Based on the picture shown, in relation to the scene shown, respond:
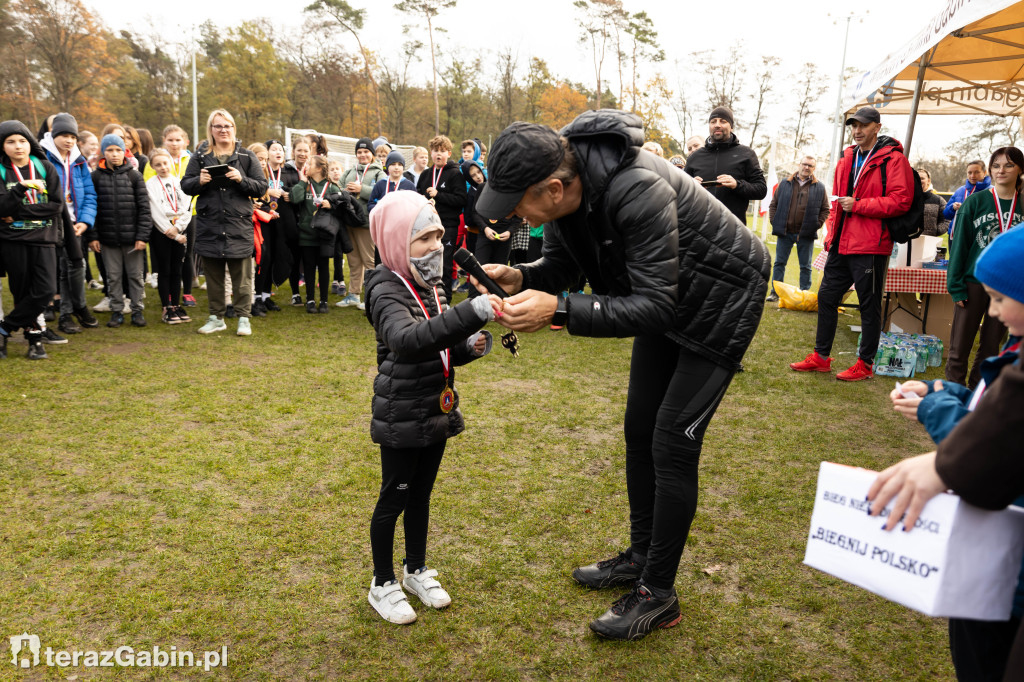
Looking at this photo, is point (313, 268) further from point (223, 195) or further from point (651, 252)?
point (651, 252)

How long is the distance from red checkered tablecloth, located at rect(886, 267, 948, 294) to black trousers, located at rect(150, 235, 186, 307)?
26.5ft

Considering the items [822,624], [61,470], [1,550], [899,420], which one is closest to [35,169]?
[61,470]

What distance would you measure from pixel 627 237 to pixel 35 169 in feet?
20.6

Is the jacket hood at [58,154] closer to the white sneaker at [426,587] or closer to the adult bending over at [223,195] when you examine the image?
the adult bending over at [223,195]

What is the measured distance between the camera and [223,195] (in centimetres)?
716

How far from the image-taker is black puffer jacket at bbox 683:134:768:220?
6742 millimetres

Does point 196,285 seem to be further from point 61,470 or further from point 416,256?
point 416,256

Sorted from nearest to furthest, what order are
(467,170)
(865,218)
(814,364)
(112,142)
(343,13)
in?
1. (865,218)
2. (814,364)
3. (112,142)
4. (467,170)
5. (343,13)

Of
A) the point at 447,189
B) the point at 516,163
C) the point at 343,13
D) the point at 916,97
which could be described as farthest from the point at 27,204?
the point at 343,13

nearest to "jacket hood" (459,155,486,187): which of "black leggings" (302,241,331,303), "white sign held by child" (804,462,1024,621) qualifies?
"black leggings" (302,241,331,303)

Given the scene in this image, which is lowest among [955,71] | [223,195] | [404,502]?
[404,502]

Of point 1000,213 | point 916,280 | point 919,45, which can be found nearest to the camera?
point 1000,213

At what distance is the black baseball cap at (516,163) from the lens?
2.13 m

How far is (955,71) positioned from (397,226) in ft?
26.7
